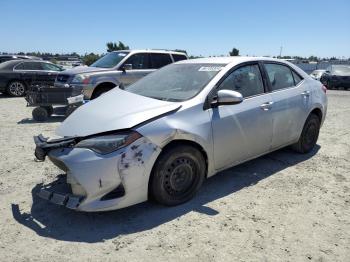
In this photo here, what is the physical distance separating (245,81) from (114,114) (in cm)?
190

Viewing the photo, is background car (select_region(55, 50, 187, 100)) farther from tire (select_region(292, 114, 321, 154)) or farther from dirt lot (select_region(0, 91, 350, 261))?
tire (select_region(292, 114, 321, 154))

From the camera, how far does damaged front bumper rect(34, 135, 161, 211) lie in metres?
3.27

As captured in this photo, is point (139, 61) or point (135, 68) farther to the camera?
point (139, 61)

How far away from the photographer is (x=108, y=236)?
129 inches

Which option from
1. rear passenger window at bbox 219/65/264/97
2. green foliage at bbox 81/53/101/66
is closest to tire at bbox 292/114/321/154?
rear passenger window at bbox 219/65/264/97

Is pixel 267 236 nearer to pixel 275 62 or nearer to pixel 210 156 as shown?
pixel 210 156

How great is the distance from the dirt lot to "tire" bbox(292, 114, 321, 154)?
0.67m

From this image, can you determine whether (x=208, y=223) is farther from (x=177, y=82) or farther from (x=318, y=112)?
(x=318, y=112)

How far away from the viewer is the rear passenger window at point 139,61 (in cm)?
1000

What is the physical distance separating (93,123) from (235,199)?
6.13ft

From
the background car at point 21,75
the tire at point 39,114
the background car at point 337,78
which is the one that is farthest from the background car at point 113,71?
the background car at point 337,78

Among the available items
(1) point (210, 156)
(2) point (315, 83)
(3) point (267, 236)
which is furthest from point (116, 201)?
(2) point (315, 83)

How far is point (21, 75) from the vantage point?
13.3 metres

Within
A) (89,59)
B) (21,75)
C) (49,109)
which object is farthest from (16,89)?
(89,59)
